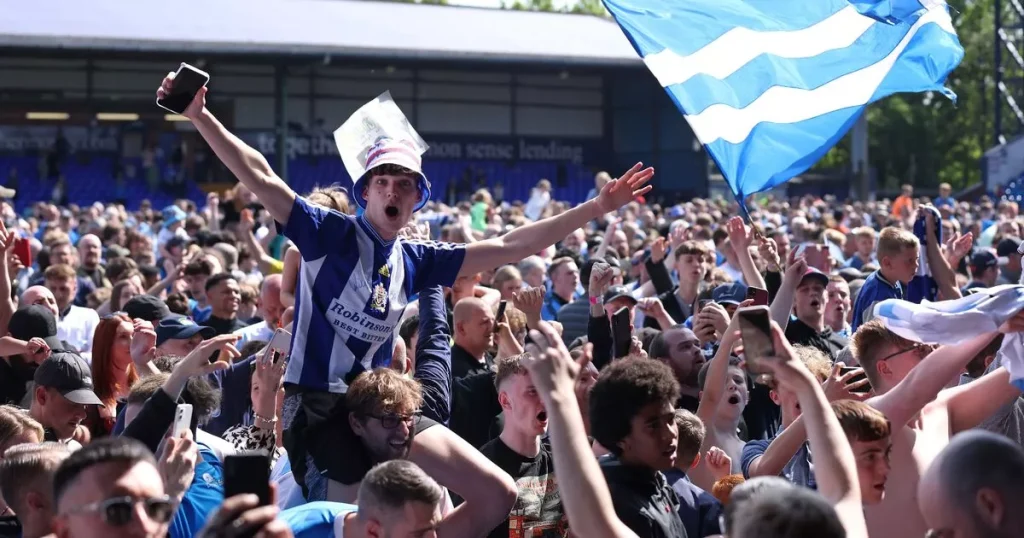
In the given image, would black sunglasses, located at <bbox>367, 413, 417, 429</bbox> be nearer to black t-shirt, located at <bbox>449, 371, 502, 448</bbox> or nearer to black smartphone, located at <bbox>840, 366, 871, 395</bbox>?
black smartphone, located at <bbox>840, 366, 871, 395</bbox>

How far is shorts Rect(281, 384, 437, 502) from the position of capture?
4.67m

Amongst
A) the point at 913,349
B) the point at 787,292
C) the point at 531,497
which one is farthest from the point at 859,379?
the point at 787,292

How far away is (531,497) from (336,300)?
3.33 ft

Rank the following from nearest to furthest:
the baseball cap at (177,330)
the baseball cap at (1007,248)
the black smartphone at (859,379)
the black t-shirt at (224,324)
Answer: the black smartphone at (859,379) → the baseball cap at (177,330) → the black t-shirt at (224,324) → the baseball cap at (1007,248)

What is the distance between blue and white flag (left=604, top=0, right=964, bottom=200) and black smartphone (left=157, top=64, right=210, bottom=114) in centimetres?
293

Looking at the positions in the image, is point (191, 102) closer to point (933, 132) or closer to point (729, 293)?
point (729, 293)

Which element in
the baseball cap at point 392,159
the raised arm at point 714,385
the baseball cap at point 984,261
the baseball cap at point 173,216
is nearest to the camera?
the baseball cap at point 392,159

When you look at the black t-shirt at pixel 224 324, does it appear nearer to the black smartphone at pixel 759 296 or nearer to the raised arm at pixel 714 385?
the raised arm at pixel 714 385

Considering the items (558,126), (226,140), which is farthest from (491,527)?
(558,126)

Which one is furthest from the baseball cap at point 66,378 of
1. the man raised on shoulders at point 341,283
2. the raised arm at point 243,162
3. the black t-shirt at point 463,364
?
the black t-shirt at point 463,364

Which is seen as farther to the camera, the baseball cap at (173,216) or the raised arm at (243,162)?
the baseball cap at (173,216)

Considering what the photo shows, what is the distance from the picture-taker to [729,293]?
8.51 metres

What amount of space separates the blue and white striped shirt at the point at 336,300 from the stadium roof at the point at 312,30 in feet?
74.3

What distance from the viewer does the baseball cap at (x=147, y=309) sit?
8.20m
